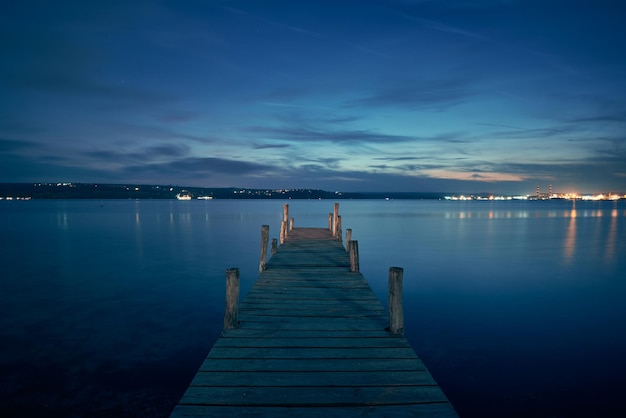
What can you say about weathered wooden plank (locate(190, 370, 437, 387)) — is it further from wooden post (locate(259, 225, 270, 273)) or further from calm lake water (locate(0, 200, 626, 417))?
wooden post (locate(259, 225, 270, 273))

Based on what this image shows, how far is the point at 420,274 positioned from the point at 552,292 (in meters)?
6.40

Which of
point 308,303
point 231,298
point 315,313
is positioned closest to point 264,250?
point 308,303

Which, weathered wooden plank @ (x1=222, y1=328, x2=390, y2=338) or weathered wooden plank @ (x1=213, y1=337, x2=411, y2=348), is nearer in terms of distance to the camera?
weathered wooden plank @ (x1=213, y1=337, x2=411, y2=348)

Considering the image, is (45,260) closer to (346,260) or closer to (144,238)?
(144,238)

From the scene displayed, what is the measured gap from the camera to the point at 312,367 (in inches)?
219

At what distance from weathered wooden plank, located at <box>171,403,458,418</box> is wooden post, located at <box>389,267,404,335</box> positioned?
2.26 m

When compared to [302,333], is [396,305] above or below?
above

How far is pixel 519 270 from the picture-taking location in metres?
22.1

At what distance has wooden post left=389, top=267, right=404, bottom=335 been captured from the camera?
270 inches

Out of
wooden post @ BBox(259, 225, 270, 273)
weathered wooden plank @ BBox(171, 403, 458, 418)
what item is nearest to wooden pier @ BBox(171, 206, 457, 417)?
weathered wooden plank @ BBox(171, 403, 458, 418)

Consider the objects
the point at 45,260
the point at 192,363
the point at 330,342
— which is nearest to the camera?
the point at 330,342

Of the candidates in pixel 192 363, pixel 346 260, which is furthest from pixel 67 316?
pixel 346 260

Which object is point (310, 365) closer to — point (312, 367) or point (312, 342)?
point (312, 367)

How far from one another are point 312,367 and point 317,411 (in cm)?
108
